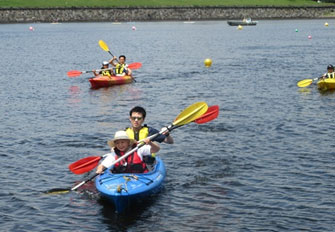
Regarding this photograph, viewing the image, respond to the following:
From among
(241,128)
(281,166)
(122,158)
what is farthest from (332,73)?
(122,158)

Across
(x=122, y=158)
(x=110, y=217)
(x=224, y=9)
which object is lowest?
(x=110, y=217)

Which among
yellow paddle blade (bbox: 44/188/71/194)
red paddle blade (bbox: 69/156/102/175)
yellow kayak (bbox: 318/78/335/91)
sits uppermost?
yellow kayak (bbox: 318/78/335/91)

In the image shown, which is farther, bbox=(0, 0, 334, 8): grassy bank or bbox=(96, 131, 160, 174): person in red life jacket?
bbox=(0, 0, 334, 8): grassy bank

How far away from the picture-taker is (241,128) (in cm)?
2033

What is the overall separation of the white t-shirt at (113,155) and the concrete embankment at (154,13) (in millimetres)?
103063

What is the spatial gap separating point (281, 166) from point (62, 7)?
10280 cm

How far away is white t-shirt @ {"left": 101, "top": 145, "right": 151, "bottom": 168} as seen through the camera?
41.7 feet

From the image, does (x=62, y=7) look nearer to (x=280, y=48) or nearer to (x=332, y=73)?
(x=280, y=48)

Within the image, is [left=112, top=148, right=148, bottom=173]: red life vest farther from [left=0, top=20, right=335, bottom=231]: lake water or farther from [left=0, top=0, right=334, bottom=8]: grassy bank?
[left=0, top=0, right=334, bottom=8]: grassy bank

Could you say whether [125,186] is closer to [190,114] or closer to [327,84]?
[190,114]

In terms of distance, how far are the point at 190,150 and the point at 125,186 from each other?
5.80m

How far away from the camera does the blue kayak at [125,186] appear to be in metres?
11.9

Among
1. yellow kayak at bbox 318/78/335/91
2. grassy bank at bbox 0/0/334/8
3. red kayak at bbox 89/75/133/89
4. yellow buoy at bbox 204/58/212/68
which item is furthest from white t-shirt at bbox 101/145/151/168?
grassy bank at bbox 0/0/334/8

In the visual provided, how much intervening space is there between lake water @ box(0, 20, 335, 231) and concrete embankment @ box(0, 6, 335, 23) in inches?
3127
